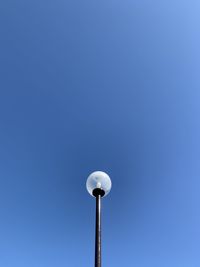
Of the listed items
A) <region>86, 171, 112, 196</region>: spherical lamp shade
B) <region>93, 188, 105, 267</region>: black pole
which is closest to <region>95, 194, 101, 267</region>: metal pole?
<region>93, 188, 105, 267</region>: black pole

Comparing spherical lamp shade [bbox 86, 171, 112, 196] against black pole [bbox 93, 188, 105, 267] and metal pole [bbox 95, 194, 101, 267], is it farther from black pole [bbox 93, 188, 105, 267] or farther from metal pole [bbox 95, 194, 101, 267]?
metal pole [bbox 95, 194, 101, 267]

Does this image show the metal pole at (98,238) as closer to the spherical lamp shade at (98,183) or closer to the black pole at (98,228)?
the black pole at (98,228)

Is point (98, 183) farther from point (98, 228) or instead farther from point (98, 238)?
point (98, 238)

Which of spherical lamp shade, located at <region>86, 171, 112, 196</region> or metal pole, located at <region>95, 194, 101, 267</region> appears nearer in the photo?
metal pole, located at <region>95, 194, 101, 267</region>

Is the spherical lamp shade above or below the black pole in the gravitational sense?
above

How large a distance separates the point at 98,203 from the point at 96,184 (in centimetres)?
64

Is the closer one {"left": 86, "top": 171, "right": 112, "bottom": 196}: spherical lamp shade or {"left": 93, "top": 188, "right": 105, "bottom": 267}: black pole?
{"left": 93, "top": 188, "right": 105, "bottom": 267}: black pole

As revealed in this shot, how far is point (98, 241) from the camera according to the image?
505cm

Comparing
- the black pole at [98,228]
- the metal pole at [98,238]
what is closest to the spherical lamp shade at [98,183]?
the black pole at [98,228]

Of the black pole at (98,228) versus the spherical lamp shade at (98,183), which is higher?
the spherical lamp shade at (98,183)

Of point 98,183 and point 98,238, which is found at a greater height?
point 98,183

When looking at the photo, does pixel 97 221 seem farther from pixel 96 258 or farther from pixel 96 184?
pixel 96 184

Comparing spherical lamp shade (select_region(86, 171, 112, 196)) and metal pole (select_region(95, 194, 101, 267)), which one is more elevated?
spherical lamp shade (select_region(86, 171, 112, 196))

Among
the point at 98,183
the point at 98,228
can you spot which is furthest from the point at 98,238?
the point at 98,183
